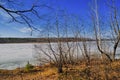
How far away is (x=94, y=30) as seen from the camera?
A: 20.8 m

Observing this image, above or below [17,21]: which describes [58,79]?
below

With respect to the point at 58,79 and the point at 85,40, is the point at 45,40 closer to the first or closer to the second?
the point at 58,79

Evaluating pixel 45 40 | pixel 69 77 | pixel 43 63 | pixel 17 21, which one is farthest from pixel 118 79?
pixel 43 63

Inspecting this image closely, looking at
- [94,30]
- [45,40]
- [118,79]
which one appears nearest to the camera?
[118,79]

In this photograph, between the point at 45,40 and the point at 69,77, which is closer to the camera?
the point at 69,77

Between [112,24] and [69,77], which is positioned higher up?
[112,24]

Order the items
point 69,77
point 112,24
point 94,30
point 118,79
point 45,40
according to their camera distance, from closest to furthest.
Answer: point 118,79, point 69,77, point 45,40, point 112,24, point 94,30

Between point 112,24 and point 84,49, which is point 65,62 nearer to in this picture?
point 84,49

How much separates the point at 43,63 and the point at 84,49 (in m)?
3.99

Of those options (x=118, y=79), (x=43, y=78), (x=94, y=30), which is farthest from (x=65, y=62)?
(x=118, y=79)

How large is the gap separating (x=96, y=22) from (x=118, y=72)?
385 inches

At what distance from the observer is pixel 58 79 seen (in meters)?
11.1

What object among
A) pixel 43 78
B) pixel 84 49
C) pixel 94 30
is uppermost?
pixel 94 30

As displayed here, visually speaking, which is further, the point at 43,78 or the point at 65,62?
the point at 65,62
